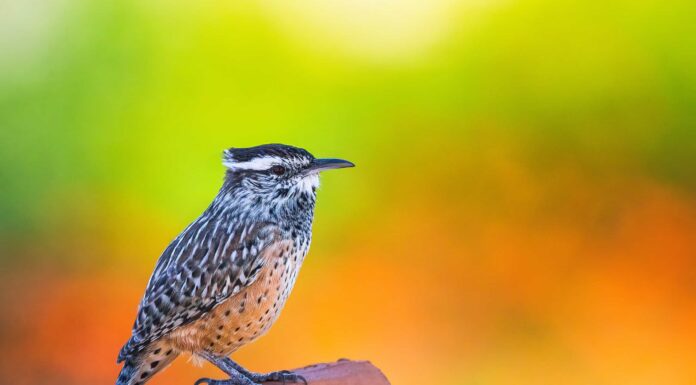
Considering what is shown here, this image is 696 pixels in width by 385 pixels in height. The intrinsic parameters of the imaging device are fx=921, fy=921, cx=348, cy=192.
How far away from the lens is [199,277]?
272 cm

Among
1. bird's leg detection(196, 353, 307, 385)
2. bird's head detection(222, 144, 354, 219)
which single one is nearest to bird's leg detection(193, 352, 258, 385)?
bird's leg detection(196, 353, 307, 385)

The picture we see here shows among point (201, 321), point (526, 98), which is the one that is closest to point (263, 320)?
point (201, 321)

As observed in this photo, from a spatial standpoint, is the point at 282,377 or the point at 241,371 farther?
the point at 241,371

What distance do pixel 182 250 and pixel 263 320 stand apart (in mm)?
328

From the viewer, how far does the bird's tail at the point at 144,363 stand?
8.96 ft

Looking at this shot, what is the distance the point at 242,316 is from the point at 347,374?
438 millimetres

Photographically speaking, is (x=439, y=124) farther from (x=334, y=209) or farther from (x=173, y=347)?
(x=173, y=347)

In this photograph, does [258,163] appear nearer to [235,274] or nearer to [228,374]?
[235,274]

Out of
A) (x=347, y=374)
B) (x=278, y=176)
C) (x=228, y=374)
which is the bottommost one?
(x=228, y=374)

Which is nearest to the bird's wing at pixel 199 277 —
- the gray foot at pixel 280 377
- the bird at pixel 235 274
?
the bird at pixel 235 274

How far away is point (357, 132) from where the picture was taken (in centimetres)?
543

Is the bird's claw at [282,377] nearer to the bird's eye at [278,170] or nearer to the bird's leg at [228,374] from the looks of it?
the bird's leg at [228,374]

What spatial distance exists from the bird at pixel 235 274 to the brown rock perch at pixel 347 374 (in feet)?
0.71

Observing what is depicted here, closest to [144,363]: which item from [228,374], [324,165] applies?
[228,374]
